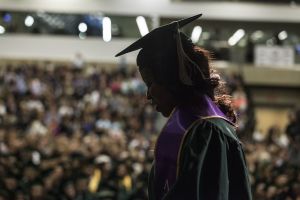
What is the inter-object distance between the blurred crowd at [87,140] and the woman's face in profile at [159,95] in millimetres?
3005

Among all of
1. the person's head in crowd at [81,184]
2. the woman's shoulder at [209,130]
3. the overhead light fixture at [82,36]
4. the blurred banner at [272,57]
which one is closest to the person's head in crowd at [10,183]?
the person's head in crowd at [81,184]

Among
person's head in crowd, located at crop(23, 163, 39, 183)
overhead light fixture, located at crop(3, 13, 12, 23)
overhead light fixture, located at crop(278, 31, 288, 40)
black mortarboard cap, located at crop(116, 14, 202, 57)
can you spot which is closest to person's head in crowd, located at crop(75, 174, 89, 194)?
person's head in crowd, located at crop(23, 163, 39, 183)

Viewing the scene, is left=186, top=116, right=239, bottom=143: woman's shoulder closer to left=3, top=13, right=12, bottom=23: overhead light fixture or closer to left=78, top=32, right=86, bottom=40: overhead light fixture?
left=78, top=32, right=86, bottom=40: overhead light fixture

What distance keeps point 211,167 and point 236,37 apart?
23134mm

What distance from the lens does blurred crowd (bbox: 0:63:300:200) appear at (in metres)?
9.85

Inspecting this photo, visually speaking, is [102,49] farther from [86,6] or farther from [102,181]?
[102,181]

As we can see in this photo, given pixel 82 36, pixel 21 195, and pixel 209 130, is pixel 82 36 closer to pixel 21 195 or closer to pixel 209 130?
pixel 21 195

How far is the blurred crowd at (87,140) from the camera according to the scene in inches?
388

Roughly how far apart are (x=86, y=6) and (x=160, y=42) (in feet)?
75.3

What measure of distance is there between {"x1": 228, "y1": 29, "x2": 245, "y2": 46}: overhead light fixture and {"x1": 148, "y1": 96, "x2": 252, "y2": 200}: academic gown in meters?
22.2

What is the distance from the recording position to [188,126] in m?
2.41

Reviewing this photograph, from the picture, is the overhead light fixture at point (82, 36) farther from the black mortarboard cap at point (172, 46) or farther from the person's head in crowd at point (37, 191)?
the black mortarboard cap at point (172, 46)

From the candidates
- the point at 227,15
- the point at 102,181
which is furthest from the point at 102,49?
the point at 102,181

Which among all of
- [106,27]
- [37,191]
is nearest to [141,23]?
[106,27]
